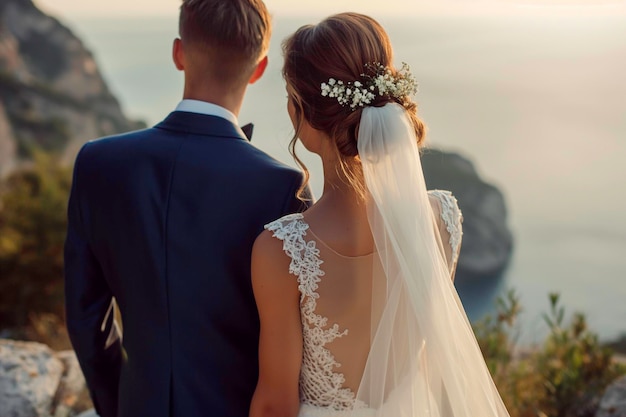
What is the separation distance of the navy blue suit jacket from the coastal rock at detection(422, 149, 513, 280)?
4.95 metres

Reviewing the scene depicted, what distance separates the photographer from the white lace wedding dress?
1.88m

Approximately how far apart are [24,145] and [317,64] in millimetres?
22158

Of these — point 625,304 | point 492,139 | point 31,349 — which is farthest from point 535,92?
point 31,349

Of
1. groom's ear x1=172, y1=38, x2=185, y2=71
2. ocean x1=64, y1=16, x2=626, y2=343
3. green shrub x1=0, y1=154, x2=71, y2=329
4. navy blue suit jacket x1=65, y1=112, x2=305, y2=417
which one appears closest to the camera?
navy blue suit jacket x1=65, y1=112, x2=305, y2=417

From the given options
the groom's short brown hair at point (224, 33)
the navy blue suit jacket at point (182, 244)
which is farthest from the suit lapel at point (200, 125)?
the groom's short brown hair at point (224, 33)

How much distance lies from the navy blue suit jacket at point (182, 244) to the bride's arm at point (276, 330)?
229 millimetres

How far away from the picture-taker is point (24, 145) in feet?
70.9

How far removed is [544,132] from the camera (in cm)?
1022

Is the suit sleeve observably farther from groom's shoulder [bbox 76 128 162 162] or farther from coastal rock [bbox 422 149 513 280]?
coastal rock [bbox 422 149 513 280]

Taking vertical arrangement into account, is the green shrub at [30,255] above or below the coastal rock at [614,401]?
below

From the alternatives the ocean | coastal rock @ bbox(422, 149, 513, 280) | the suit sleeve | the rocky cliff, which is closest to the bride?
the suit sleeve

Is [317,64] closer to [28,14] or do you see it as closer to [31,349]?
[31,349]

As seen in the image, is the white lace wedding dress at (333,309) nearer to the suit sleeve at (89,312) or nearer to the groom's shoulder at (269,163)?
the groom's shoulder at (269,163)

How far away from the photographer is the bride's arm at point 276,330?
1892 mm
